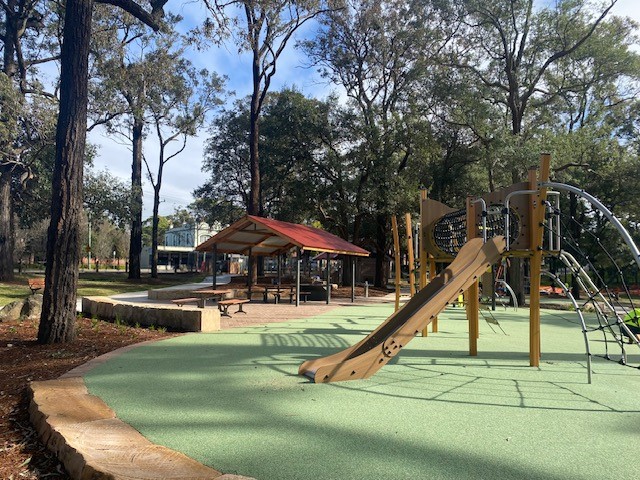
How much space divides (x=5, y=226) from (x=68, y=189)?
675 inches

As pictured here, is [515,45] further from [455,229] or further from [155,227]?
[155,227]

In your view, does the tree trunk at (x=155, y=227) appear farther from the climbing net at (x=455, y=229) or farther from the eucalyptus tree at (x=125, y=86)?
the climbing net at (x=455, y=229)

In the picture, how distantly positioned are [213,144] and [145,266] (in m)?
38.4

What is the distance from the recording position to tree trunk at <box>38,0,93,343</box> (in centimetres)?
662

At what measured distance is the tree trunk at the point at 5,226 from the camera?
20094 mm

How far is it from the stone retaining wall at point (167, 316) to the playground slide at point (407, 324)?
4.15m

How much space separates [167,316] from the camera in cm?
904

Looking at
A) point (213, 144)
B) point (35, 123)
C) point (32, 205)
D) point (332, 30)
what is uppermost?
point (332, 30)

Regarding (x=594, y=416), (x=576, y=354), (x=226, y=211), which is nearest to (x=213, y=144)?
(x=226, y=211)

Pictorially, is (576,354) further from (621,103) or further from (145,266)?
(145,266)

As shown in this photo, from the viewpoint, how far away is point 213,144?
31516 mm

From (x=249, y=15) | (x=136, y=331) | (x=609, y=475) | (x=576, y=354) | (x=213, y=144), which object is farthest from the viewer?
(x=213, y=144)

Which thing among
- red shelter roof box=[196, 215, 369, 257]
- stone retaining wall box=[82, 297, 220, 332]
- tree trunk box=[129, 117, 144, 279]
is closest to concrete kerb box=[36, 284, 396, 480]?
stone retaining wall box=[82, 297, 220, 332]

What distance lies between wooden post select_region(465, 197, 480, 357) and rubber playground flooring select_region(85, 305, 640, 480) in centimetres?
26
